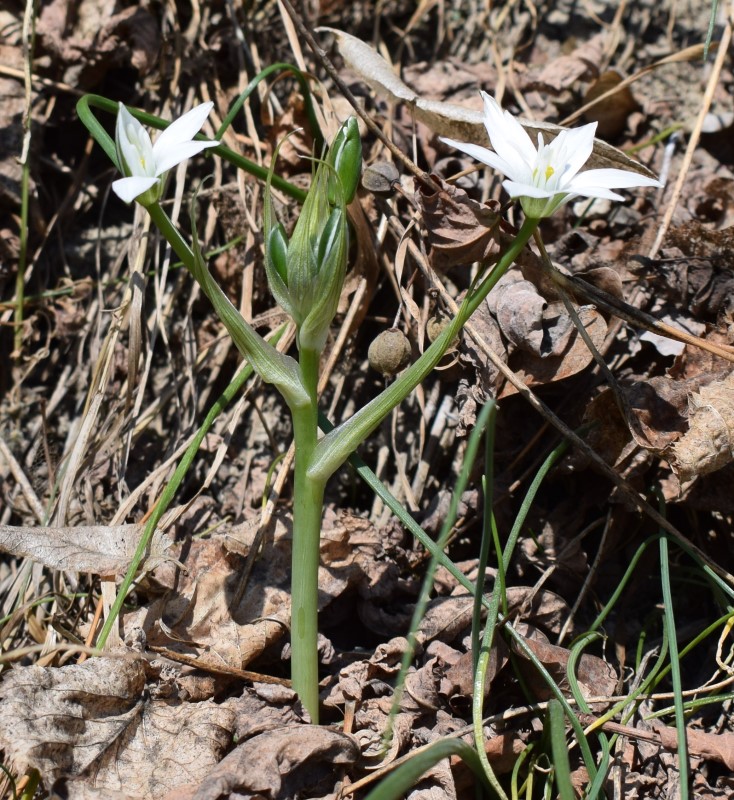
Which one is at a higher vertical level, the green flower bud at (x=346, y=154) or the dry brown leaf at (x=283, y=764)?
the green flower bud at (x=346, y=154)

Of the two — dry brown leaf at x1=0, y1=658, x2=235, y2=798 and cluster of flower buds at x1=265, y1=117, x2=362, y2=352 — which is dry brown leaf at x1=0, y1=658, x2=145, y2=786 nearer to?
dry brown leaf at x1=0, y1=658, x2=235, y2=798

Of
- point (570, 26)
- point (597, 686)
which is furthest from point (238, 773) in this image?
point (570, 26)

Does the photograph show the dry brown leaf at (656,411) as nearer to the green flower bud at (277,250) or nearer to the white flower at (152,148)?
the green flower bud at (277,250)

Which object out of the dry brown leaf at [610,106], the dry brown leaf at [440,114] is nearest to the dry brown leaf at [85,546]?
the dry brown leaf at [440,114]

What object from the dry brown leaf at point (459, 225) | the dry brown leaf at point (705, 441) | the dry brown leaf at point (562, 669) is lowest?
the dry brown leaf at point (562, 669)

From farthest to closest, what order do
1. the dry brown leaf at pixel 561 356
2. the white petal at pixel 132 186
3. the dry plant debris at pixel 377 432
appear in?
the dry brown leaf at pixel 561 356
the dry plant debris at pixel 377 432
the white petal at pixel 132 186

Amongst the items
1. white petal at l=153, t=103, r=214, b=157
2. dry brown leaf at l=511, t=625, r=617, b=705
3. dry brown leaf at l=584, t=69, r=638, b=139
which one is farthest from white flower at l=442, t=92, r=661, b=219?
dry brown leaf at l=584, t=69, r=638, b=139
